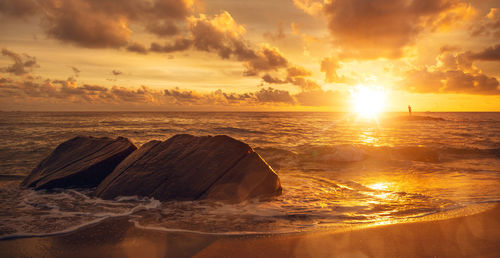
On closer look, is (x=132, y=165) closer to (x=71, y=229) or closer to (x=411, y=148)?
(x=71, y=229)

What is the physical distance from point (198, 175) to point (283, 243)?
102 inches

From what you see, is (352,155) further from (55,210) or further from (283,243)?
(55,210)

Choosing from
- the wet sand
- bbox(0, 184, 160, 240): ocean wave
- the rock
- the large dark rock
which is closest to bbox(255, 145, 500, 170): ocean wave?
the large dark rock

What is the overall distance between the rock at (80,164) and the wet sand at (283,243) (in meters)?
2.96

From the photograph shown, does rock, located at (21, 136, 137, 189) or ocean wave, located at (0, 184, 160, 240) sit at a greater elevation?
rock, located at (21, 136, 137, 189)

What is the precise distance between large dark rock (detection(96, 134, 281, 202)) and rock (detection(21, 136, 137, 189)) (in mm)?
791

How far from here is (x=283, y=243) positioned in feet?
10.8

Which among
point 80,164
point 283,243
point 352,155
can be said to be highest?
point 80,164

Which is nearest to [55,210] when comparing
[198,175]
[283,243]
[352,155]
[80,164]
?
[80,164]

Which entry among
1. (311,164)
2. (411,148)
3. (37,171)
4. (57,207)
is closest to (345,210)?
(57,207)

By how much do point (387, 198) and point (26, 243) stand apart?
565 cm

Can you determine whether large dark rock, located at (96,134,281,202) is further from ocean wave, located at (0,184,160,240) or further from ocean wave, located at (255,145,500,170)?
ocean wave, located at (255,145,500,170)

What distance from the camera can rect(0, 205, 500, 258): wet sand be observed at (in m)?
3.01

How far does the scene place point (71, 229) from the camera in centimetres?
387
